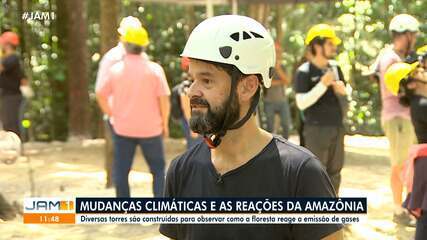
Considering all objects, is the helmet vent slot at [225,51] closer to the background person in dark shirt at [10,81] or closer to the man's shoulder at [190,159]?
the man's shoulder at [190,159]

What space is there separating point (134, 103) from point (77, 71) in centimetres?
726

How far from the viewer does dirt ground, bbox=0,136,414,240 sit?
19.8ft

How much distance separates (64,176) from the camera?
902cm

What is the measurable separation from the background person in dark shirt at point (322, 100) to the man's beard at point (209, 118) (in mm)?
3538

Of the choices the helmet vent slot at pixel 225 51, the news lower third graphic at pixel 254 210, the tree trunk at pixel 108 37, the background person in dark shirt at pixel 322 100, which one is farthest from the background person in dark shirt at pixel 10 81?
the helmet vent slot at pixel 225 51

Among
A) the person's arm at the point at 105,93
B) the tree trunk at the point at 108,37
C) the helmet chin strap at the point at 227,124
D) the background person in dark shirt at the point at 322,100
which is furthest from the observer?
the tree trunk at the point at 108,37

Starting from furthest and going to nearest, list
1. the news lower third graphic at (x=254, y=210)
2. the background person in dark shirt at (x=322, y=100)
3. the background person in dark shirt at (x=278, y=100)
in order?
the background person in dark shirt at (x=278, y=100), the background person in dark shirt at (x=322, y=100), the news lower third graphic at (x=254, y=210)

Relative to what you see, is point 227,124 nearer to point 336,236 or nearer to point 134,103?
point 336,236

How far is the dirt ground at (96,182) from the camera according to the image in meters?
6.03

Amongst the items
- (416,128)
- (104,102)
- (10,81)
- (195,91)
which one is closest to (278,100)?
(10,81)

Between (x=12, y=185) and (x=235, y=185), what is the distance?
7.03 meters

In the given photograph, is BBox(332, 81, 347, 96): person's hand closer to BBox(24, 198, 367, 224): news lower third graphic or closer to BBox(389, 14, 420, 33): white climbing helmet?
BBox(389, 14, 420, 33): white climbing helmet

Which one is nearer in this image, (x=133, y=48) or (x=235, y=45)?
(x=235, y=45)

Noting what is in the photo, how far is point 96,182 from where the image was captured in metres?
8.52
